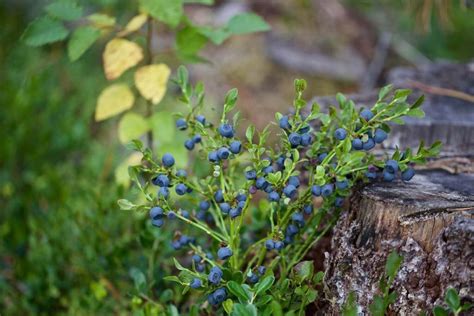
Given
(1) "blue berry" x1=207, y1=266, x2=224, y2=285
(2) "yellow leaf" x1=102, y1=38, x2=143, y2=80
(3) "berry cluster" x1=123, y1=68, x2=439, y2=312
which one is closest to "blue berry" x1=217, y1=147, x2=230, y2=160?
(3) "berry cluster" x1=123, y1=68, x2=439, y2=312

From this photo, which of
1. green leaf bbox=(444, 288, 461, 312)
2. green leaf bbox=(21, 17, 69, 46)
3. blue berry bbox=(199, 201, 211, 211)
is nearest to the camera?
green leaf bbox=(444, 288, 461, 312)

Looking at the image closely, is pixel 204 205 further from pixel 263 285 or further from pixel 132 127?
pixel 132 127

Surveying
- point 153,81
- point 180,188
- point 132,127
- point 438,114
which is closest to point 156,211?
point 180,188

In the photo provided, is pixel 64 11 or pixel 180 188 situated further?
pixel 64 11

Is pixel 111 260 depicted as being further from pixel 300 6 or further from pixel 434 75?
pixel 300 6

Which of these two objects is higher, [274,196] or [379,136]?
[379,136]

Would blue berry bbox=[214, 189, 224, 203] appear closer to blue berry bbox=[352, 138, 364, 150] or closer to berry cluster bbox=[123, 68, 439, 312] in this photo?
berry cluster bbox=[123, 68, 439, 312]
